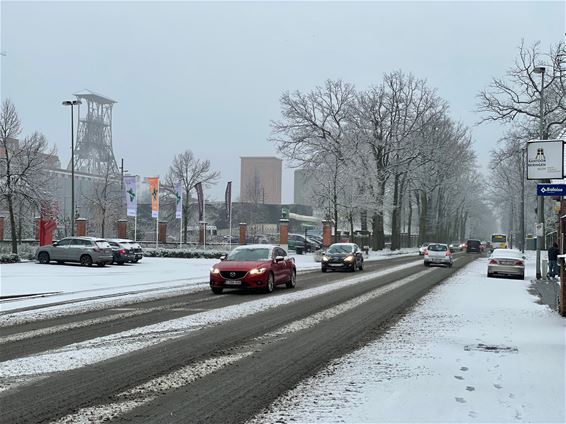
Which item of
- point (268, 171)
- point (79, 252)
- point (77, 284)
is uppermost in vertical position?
point (268, 171)

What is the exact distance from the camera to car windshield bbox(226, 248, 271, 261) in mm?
19141

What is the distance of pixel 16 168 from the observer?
34250mm

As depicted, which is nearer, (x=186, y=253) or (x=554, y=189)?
(x=554, y=189)

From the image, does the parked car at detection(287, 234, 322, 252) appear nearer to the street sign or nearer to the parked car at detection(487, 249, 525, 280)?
the parked car at detection(487, 249, 525, 280)

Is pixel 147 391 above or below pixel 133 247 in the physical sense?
below

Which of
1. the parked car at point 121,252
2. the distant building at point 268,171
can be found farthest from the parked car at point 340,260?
the distant building at point 268,171

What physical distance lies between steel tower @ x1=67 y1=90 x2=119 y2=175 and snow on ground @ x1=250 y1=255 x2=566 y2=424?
4445 inches

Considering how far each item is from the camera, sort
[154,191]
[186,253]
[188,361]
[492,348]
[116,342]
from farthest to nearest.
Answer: [154,191] → [186,253] → [116,342] → [492,348] → [188,361]

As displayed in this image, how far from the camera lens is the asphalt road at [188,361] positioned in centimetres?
597

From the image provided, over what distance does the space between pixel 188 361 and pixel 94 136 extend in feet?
428

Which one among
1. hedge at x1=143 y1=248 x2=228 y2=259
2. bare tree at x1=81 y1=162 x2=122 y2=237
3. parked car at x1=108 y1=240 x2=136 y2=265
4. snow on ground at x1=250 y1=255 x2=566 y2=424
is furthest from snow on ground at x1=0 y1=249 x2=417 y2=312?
bare tree at x1=81 y1=162 x2=122 y2=237

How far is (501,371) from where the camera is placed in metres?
7.64

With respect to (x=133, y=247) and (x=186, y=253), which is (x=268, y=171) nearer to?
(x=186, y=253)

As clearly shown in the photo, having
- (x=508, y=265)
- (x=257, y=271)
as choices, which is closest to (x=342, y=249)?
(x=508, y=265)
